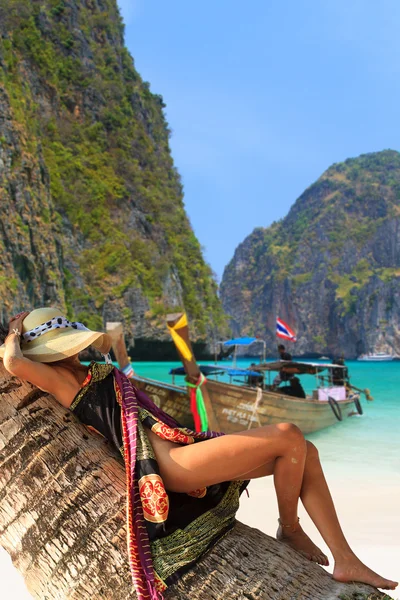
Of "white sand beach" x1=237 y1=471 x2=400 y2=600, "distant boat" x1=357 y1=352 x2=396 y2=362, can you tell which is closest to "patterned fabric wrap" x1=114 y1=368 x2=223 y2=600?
"white sand beach" x1=237 y1=471 x2=400 y2=600

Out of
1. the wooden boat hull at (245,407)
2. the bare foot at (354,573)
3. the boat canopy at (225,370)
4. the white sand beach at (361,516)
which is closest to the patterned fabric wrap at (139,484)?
the bare foot at (354,573)

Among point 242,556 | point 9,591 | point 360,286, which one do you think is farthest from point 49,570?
point 360,286

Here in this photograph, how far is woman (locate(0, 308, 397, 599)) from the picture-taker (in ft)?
5.47

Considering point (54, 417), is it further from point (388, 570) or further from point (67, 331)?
point (388, 570)

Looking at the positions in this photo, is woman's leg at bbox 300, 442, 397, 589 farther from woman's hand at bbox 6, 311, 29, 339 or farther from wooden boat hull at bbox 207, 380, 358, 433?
wooden boat hull at bbox 207, 380, 358, 433

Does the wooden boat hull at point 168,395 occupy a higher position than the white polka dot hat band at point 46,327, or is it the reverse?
the white polka dot hat band at point 46,327

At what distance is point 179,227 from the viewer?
4900 cm

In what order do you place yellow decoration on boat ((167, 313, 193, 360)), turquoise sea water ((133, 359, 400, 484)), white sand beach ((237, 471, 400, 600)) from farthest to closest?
turquoise sea water ((133, 359, 400, 484)) < yellow decoration on boat ((167, 313, 193, 360)) < white sand beach ((237, 471, 400, 600))

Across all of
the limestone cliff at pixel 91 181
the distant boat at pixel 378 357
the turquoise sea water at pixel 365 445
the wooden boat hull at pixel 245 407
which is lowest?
the distant boat at pixel 378 357

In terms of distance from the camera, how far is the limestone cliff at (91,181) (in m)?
29.3

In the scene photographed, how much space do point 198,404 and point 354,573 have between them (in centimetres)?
735

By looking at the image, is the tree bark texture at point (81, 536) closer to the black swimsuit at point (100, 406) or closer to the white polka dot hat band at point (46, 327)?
the black swimsuit at point (100, 406)

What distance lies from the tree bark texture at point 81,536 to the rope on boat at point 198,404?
704 centimetres

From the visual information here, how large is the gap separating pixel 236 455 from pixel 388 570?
307 cm
